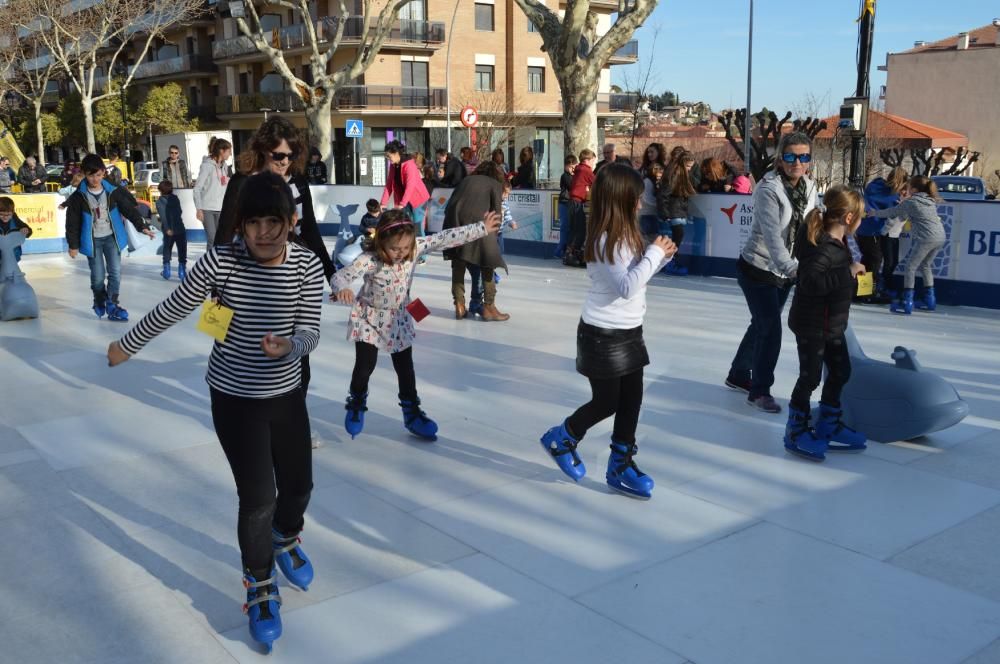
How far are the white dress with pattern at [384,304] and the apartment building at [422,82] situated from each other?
3853 cm

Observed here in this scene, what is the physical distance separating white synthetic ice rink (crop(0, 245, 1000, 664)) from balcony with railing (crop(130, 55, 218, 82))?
51.6 meters

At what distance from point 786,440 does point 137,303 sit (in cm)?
812

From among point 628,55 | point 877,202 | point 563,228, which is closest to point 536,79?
point 628,55

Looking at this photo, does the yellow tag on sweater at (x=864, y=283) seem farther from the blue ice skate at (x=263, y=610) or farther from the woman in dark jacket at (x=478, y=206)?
the woman in dark jacket at (x=478, y=206)

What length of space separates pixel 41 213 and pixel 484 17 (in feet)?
115

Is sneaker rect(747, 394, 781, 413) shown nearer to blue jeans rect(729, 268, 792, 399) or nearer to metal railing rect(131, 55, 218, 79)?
blue jeans rect(729, 268, 792, 399)

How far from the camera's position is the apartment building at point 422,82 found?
45.4 m

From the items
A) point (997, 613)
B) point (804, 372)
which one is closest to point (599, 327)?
point (804, 372)

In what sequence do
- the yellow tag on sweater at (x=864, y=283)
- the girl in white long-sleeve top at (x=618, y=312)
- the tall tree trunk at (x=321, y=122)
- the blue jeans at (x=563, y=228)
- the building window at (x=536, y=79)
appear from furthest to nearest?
the building window at (x=536, y=79), the tall tree trunk at (x=321, y=122), the blue jeans at (x=563, y=228), the yellow tag on sweater at (x=864, y=283), the girl in white long-sleeve top at (x=618, y=312)

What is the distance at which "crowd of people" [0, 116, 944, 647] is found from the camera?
3.25 metres

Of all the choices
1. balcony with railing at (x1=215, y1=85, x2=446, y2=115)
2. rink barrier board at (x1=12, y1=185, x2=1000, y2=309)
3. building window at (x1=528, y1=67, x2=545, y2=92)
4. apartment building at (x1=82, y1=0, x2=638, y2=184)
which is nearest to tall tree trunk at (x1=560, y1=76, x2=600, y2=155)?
rink barrier board at (x1=12, y1=185, x2=1000, y2=309)

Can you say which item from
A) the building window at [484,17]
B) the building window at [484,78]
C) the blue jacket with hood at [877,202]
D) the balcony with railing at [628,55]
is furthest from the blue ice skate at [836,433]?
the balcony with railing at [628,55]

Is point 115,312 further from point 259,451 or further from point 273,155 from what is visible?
point 259,451

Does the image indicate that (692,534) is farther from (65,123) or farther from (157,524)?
(65,123)
